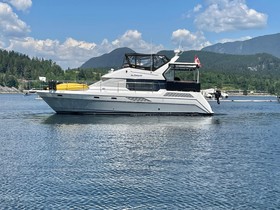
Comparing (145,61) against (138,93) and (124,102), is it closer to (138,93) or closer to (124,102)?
(138,93)

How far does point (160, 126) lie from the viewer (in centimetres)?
4181

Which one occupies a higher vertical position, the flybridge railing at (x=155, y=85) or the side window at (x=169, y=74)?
the side window at (x=169, y=74)

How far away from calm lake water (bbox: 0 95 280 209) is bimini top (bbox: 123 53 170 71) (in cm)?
1530

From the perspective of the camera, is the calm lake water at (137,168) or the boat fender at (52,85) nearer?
the calm lake water at (137,168)

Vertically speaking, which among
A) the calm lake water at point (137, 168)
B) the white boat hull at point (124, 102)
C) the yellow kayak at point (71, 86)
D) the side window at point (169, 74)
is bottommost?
the calm lake water at point (137, 168)

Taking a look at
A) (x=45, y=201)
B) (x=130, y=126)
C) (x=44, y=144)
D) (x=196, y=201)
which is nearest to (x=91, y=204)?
(x=45, y=201)

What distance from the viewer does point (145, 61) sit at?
5322 cm

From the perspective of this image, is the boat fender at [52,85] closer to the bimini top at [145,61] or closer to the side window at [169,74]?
the bimini top at [145,61]

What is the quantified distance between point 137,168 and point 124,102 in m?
29.4

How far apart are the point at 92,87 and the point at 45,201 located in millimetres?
35766

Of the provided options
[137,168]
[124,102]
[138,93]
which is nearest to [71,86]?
[124,102]

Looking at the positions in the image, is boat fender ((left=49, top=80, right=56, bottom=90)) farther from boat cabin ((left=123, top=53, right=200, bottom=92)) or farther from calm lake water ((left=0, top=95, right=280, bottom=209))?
calm lake water ((left=0, top=95, right=280, bottom=209))

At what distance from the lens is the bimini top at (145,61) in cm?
5291

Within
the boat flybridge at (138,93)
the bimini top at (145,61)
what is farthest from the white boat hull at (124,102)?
the bimini top at (145,61)
